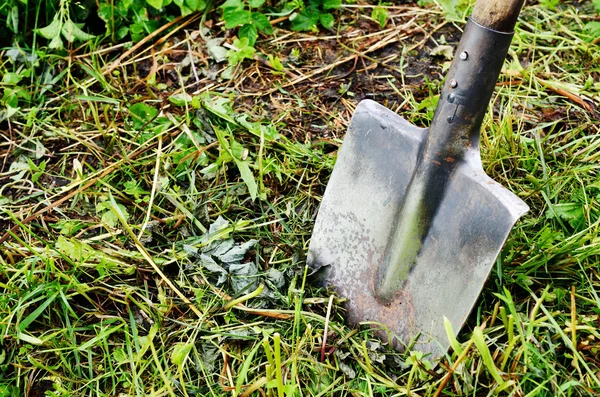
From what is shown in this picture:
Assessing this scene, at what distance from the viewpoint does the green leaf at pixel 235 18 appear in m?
2.41

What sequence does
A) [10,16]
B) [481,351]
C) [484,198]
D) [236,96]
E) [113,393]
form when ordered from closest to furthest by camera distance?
1. [481,351]
2. [484,198]
3. [113,393]
4. [236,96]
5. [10,16]

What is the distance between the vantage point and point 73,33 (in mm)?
2467

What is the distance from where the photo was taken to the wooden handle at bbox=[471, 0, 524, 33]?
4.58 feet

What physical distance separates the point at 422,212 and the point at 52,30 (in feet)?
5.51

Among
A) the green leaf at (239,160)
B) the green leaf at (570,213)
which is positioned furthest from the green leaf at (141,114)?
the green leaf at (570,213)

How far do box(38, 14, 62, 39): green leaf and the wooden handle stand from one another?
169cm

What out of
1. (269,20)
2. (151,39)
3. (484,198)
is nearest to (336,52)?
(269,20)

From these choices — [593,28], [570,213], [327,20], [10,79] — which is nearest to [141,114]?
[10,79]

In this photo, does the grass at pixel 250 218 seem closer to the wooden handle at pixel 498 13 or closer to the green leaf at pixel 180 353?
the green leaf at pixel 180 353

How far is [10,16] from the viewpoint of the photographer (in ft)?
8.15

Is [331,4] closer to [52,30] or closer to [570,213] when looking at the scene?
[52,30]

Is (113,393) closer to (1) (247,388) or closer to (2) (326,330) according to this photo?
(1) (247,388)

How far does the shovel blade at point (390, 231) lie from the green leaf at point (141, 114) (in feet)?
2.66

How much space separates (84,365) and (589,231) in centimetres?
143
